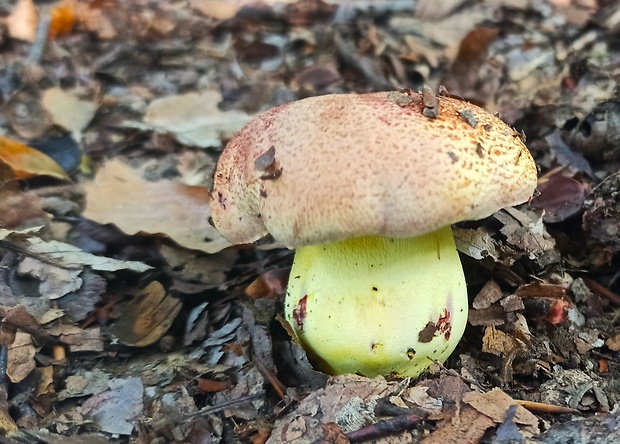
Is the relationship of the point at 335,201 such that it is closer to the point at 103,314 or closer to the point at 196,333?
the point at 196,333

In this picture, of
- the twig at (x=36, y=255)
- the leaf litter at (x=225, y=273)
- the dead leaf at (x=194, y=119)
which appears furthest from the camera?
the dead leaf at (x=194, y=119)

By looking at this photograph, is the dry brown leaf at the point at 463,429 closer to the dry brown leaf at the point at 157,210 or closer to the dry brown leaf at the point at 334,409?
the dry brown leaf at the point at 334,409

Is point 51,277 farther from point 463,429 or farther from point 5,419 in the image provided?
point 463,429

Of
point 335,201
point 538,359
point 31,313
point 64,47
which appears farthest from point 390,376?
point 64,47

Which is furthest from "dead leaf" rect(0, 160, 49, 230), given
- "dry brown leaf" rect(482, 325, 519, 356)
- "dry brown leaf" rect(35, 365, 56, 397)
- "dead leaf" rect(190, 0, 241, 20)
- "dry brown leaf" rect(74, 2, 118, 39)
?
"dead leaf" rect(190, 0, 241, 20)

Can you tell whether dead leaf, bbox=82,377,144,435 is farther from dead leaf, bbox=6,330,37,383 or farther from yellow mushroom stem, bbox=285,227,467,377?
yellow mushroom stem, bbox=285,227,467,377

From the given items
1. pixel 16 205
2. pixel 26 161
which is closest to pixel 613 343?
pixel 16 205

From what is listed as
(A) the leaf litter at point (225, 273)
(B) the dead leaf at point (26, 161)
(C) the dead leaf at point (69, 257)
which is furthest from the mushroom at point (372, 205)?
(B) the dead leaf at point (26, 161)
